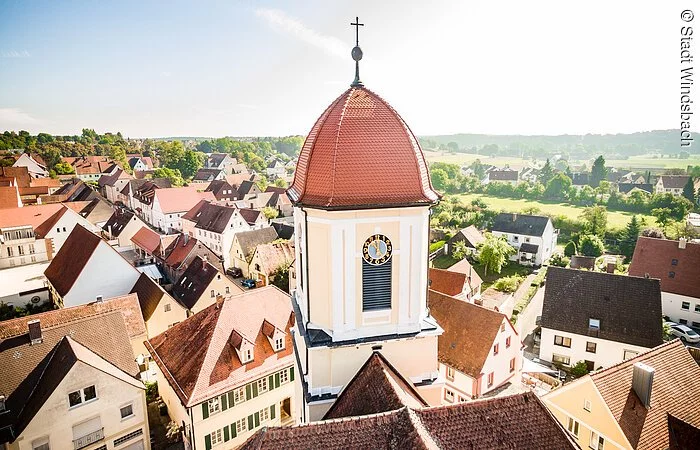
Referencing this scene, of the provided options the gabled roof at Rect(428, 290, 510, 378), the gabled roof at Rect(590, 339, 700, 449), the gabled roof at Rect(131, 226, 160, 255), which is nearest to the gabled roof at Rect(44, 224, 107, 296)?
the gabled roof at Rect(131, 226, 160, 255)

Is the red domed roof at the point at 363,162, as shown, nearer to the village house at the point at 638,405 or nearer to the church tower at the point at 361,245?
the church tower at the point at 361,245

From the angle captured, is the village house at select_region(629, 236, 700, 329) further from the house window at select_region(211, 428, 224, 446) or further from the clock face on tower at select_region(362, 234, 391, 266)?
the house window at select_region(211, 428, 224, 446)

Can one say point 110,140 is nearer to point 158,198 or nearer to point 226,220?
point 158,198

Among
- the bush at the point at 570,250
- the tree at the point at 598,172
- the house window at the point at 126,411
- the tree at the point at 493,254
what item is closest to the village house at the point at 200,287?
the house window at the point at 126,411

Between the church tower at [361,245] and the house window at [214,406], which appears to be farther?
the house window at [214,406]

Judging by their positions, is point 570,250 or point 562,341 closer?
point 562,341

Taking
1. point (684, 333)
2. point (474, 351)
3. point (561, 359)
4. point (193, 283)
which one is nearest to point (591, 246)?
point (684, 333)

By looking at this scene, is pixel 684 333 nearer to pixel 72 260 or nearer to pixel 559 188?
pixel 72 260
